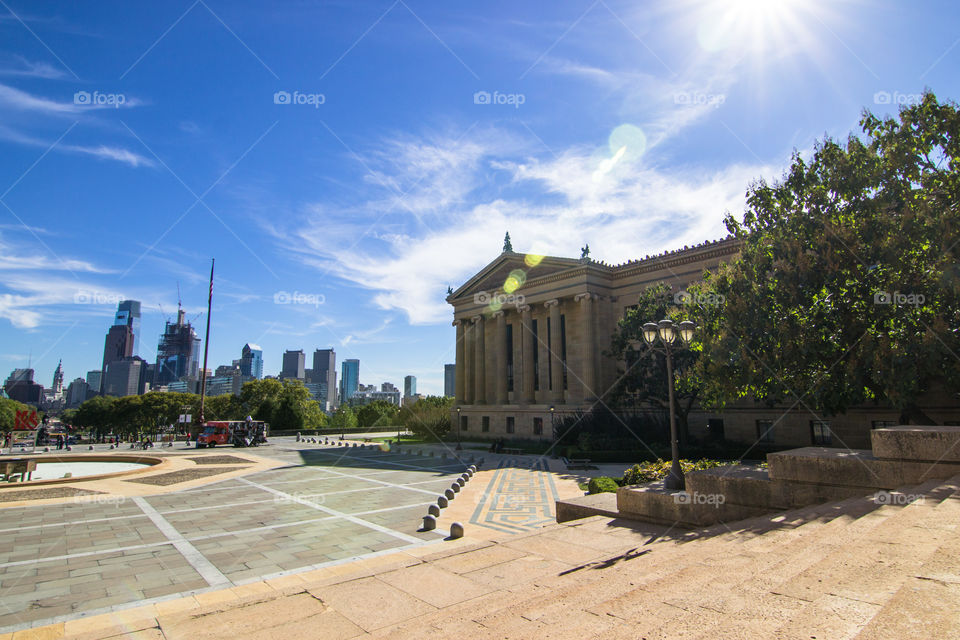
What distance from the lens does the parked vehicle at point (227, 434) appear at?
45594mm

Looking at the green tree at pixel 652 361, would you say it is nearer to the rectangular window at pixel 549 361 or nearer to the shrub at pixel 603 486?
the rectangular window at pixel 549 361

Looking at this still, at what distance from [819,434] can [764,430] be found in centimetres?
321

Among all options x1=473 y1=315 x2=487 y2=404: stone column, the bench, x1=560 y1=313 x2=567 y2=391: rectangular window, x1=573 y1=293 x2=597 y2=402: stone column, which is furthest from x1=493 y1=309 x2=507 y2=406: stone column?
the bench

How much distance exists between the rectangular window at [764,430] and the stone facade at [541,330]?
453 inches

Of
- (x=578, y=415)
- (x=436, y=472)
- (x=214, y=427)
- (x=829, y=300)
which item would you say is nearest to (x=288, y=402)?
(x=214, y=427)

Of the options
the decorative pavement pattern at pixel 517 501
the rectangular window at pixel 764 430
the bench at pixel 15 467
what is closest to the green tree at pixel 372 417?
the rectangular window at pixel 764 430

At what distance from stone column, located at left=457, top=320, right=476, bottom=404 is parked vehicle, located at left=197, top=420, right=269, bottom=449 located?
69.4 feet

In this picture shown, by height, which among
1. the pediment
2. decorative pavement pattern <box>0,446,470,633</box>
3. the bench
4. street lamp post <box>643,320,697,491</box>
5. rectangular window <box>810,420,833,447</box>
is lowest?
decorative pavement pattern <box>0,446,470,633</box>

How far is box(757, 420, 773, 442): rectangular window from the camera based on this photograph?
114ft

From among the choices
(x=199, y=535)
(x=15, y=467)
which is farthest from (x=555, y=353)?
(x=199, y=535)

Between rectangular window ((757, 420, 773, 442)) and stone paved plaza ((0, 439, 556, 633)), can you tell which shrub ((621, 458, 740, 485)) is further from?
rectangular window ((757, 420, 773, 442))

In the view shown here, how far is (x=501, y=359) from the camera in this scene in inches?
2007

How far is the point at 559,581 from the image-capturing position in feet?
22.0

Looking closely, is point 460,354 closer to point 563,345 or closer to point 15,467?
point 563,345
